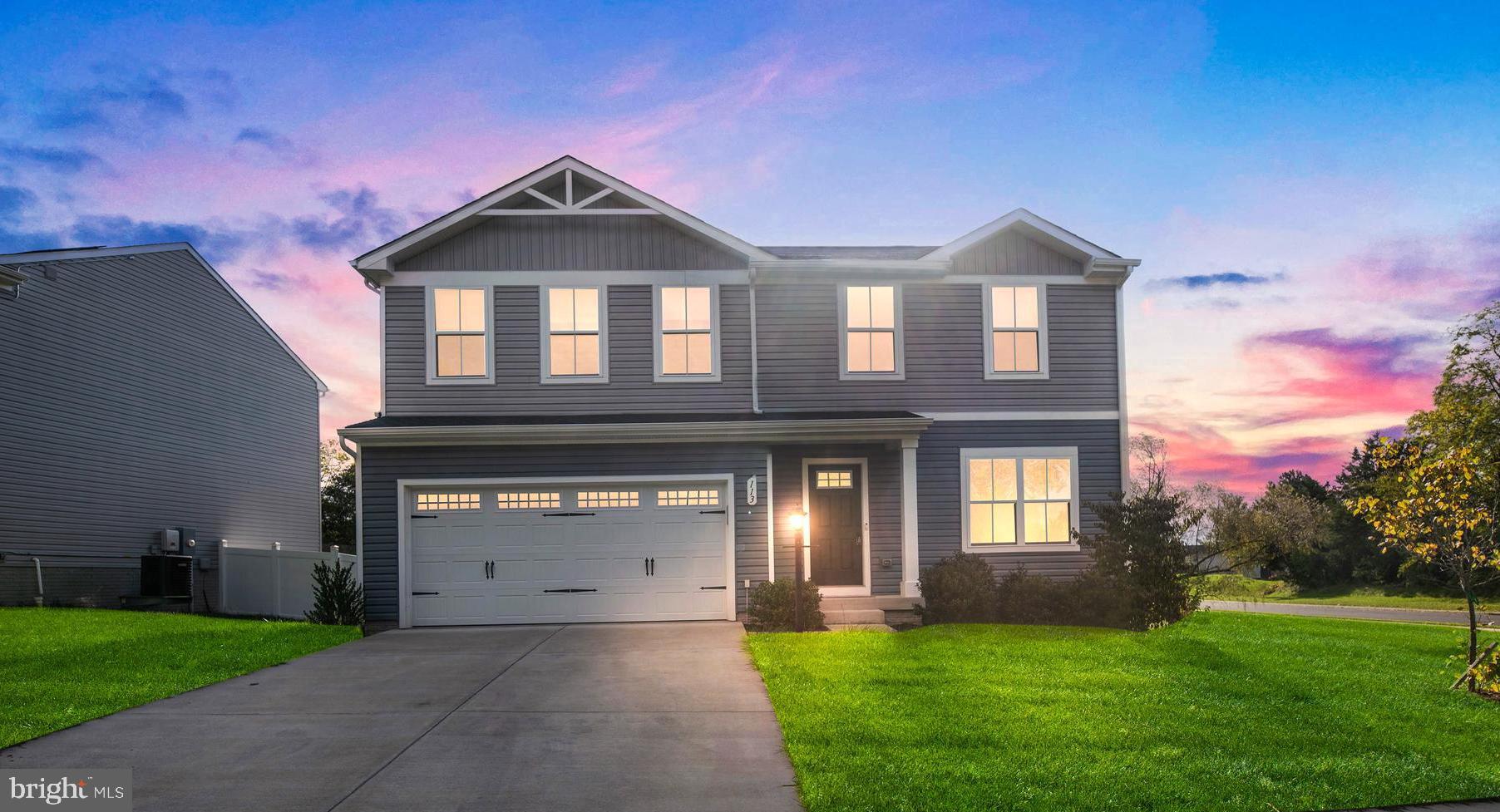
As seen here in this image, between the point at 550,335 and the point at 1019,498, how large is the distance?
8048mm

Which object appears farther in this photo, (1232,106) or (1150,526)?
(1232,106)

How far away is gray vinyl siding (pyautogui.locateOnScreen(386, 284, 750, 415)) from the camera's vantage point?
53.4ft

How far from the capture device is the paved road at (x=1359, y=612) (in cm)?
2376

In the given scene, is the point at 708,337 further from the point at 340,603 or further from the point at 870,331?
the point at 340,603

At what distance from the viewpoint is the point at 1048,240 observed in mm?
17156

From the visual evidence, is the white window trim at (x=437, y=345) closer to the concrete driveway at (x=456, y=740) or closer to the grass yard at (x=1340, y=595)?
the concrete driveway at (x=456, y=740)

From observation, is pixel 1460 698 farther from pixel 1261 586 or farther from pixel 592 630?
pixel 1261 586

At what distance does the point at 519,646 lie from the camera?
13.2 metres

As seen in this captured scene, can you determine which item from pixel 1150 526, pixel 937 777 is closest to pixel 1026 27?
pixel 1150 526

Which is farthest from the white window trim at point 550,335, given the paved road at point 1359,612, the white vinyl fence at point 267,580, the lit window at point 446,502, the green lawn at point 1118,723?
the paved road at point 1359,612

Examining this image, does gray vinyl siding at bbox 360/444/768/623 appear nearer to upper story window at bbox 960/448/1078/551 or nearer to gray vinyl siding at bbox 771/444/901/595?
gray vinyl siding at bbox 771/444/901/595

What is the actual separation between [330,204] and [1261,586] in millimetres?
35265

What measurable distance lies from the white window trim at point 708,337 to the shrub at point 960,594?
15.3 ft

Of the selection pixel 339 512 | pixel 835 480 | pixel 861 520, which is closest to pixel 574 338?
pixel 835 480
